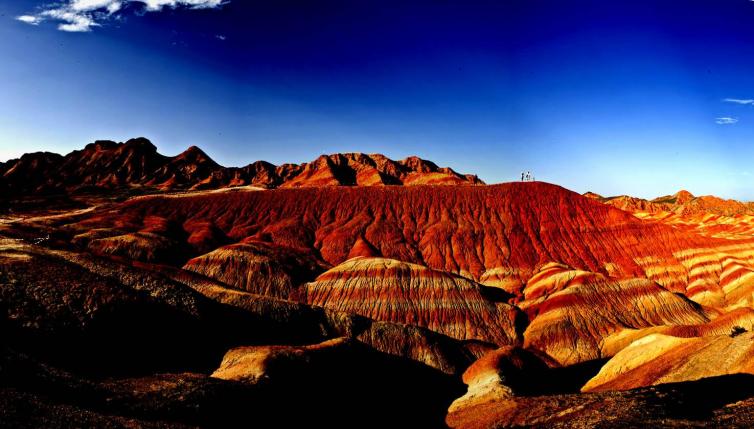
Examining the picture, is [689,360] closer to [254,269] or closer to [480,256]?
[254,269]

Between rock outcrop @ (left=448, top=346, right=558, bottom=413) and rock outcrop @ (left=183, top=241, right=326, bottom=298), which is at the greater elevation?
rock outcrop @ (left=183, top=241, right=326, bottom=298)

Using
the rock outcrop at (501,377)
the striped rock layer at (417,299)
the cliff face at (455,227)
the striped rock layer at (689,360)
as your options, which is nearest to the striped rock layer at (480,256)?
the striped rock layer at (417,299)

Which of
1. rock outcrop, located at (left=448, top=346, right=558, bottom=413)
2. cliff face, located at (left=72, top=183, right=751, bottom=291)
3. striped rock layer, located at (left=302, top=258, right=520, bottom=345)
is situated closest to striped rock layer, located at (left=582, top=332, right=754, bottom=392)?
rock outcrop, located at (left=448, top=346, right=558, bottom=413)

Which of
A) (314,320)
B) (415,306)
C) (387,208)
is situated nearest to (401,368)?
(314,320)

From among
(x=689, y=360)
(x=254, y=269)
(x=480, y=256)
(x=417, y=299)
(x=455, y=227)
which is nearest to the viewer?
(x=689, y=360)

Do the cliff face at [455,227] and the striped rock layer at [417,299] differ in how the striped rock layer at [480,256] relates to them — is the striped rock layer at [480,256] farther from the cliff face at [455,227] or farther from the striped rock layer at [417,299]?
the cliff face at [455,227]

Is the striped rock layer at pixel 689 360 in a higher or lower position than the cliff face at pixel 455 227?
lower

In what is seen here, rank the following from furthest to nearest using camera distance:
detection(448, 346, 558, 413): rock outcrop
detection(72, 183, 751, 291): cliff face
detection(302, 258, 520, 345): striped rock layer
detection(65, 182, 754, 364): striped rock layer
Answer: detection(72, 183, 751, 291): cliff face, detection(302, 258, 520, 345): striped rock layer, detection(65, 182, 754, 364): striped rock layer, detection(448, 346, 558, 413): rock outcrop

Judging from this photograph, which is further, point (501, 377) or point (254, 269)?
point (254, 269)

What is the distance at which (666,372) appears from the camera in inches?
1219

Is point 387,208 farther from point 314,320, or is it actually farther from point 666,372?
point 666,372

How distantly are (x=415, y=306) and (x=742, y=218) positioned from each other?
13037cm

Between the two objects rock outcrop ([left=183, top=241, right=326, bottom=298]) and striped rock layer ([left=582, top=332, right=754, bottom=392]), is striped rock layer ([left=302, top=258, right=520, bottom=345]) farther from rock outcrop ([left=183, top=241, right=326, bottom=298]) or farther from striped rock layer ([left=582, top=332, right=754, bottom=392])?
striped rock layer ([left=582, top=332, right=754, bottom=392])

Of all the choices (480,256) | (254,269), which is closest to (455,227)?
(480,256)
